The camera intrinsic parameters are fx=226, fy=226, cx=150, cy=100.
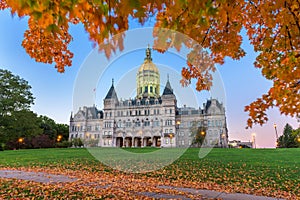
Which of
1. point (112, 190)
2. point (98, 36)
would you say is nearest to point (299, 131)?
point (98, 36)

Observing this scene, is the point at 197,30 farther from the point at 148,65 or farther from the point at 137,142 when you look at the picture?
the point at 137,142

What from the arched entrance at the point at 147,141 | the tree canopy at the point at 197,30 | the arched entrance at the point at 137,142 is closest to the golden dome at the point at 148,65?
the tree canopy at the point at 197,30

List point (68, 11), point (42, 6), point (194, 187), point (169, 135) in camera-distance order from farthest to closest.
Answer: point (169, 135), point (194, 187), point (68, 11), point (42, 6)

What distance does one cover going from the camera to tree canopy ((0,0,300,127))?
208cm

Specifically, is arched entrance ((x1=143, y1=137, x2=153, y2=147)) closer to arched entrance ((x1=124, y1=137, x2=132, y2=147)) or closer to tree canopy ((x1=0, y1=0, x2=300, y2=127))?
arched entrance ((x1=124, y1=137, x2=132, y2=147))

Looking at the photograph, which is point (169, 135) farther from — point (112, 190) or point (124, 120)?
point (112, 190)

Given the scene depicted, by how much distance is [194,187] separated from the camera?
691cm

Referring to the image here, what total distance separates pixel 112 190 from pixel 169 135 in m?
57.0

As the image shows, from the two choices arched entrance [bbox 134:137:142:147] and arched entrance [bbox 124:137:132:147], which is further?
arched entrance [bbox 124:137:132:147]

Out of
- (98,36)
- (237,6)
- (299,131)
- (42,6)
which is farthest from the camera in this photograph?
(237,6)

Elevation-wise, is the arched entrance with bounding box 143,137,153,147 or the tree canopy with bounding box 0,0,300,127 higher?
the tree canopy with bounding box 0,0,300,127

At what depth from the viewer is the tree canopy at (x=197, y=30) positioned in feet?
6.82

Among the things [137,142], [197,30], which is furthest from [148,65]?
[137,142]

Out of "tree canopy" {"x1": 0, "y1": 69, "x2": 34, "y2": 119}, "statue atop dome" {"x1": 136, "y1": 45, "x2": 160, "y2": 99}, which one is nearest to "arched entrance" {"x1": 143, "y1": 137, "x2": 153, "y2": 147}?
"tree canopy" {"x1": 0, "y1": 69, "x2": 34, "y2": 119}
